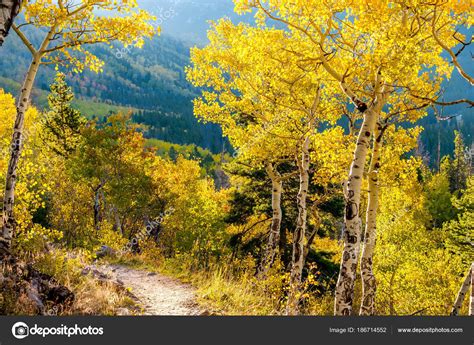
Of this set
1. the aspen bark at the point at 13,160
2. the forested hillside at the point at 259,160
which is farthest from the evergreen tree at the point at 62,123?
the aspen bark at the point at 13,160

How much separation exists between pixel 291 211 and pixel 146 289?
9.05m

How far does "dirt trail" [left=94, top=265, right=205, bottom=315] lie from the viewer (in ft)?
31.1

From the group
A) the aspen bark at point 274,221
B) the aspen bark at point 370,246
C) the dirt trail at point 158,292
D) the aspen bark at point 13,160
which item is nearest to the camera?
the aspen bark at point 13,160

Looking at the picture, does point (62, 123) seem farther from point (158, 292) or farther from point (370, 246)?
point (370, 246)

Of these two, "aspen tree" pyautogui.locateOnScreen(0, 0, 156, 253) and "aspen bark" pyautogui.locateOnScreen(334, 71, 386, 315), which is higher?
"aspen tree" pyautogui.locateOnScreen(0, 0, 156, 253)

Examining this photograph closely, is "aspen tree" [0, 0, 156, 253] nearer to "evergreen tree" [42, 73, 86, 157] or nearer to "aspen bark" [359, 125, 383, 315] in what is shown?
"aspen bark" [359, 125, 383, 315]

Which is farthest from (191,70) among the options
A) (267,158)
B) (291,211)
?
(291,211)

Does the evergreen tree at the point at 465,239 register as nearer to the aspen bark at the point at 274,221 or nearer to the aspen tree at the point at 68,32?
the aspen bark at the point at 274,221

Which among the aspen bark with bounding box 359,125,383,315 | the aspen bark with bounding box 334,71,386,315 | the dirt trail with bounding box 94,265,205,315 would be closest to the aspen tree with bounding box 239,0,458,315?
the aspen bark with bounding box 334,71,386,315

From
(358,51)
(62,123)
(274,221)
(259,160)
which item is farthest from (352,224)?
(62,123)

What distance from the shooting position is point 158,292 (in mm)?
11883

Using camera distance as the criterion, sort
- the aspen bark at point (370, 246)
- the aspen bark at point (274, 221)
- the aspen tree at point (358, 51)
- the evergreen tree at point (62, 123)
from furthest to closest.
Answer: the evergreen tree at point (62, 123)
the aspen bark at point (274, 221)
the aspen bark at point (370, 246)
the aspen tree at point (358, 51)

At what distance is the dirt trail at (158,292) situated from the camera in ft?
31.1

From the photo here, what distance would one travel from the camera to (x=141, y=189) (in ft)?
89.0
